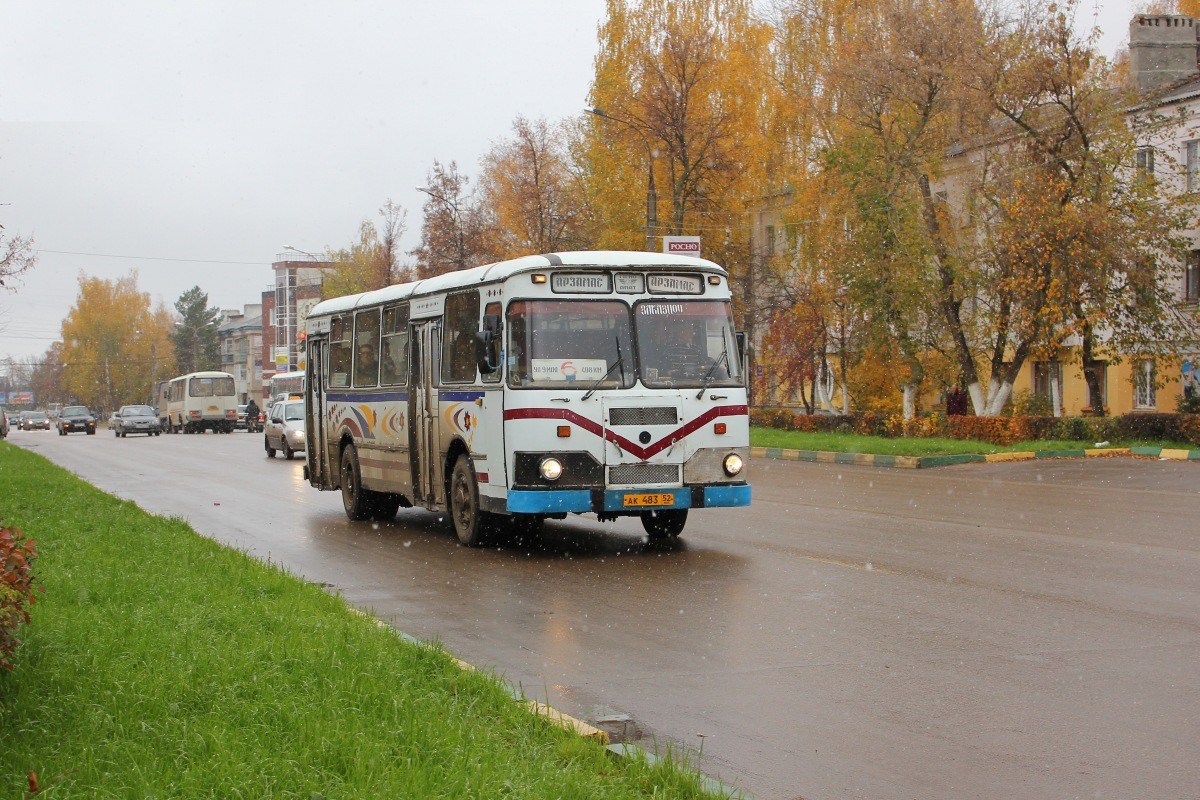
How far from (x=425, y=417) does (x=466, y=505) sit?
60.6 inches

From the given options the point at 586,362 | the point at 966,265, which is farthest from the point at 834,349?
the point at 586,362

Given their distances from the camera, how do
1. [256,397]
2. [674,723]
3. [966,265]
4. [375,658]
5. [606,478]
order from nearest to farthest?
1. [674,723]
2. [375,658]
3. [606,478]
4. [966,265]
5. [256,397]

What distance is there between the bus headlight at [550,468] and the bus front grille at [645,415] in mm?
668

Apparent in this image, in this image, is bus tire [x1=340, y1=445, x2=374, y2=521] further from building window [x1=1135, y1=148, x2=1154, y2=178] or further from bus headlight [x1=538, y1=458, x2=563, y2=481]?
building window [x1=1135, y1=148, x2=1154, y2=178]

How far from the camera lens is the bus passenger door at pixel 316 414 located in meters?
19.3

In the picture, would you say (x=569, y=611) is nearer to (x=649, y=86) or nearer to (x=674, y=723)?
(x=674, y=723)

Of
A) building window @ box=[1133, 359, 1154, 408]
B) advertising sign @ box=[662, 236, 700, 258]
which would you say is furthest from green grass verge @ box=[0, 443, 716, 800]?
A: building window @ box=[1133, 359, 1154, 408]

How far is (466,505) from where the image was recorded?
46.9 feet

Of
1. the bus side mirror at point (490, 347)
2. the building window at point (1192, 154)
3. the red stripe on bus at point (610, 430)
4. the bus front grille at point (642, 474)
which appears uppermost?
the building window at point (1192, 154)

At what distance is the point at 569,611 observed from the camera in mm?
10016

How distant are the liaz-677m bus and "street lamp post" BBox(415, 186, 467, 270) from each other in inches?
1689

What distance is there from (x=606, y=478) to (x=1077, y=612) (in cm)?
503

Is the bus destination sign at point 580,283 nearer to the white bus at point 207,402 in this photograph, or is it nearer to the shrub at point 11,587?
the shrub at point 11,587

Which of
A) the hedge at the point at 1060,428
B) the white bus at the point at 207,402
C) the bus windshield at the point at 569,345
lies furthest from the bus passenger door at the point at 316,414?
the white bus at the point at 207,402
